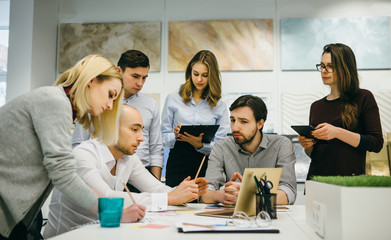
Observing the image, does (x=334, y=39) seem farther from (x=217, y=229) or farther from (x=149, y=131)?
(x=217, y=229)

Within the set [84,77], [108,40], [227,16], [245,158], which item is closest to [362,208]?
[84,77]

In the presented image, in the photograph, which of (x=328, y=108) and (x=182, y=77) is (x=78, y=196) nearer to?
(x=328, y=108)

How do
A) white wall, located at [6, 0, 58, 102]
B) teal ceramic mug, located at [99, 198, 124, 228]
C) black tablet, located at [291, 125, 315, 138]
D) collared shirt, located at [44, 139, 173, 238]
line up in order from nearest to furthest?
teal ceramic mug, located at [99, 198, 124, 228] < collared shirt, located at [44, 139, 173, 238] < black tablet, located at [291, 125, 315, 138] < white wall, located at [6, 0, 58, 102]

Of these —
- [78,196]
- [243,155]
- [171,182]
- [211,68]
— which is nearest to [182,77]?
[211,68]

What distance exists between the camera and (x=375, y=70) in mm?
3854

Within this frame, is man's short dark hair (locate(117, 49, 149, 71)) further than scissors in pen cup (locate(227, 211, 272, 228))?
Yes

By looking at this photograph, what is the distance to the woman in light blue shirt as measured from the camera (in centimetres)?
265

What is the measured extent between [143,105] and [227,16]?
6.08 feet

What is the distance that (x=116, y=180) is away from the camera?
1.82 meters

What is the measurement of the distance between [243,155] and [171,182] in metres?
0.63

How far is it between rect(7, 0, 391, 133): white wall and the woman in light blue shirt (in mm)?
1238

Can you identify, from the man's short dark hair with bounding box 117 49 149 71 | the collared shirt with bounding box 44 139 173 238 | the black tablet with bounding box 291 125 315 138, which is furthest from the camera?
the man's short dark hair with bounding box 117 49 149 71

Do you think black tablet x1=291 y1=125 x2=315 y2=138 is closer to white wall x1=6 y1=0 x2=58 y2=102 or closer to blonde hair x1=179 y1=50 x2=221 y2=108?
blonde hair x1=179 y1=50 x2=221 y2=108

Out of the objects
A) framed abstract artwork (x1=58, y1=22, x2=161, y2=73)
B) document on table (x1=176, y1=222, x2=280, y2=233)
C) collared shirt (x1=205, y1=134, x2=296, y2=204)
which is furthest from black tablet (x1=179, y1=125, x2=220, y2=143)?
framed abstract artwork (x1=58, y1=22, x2=161, y2=73)
